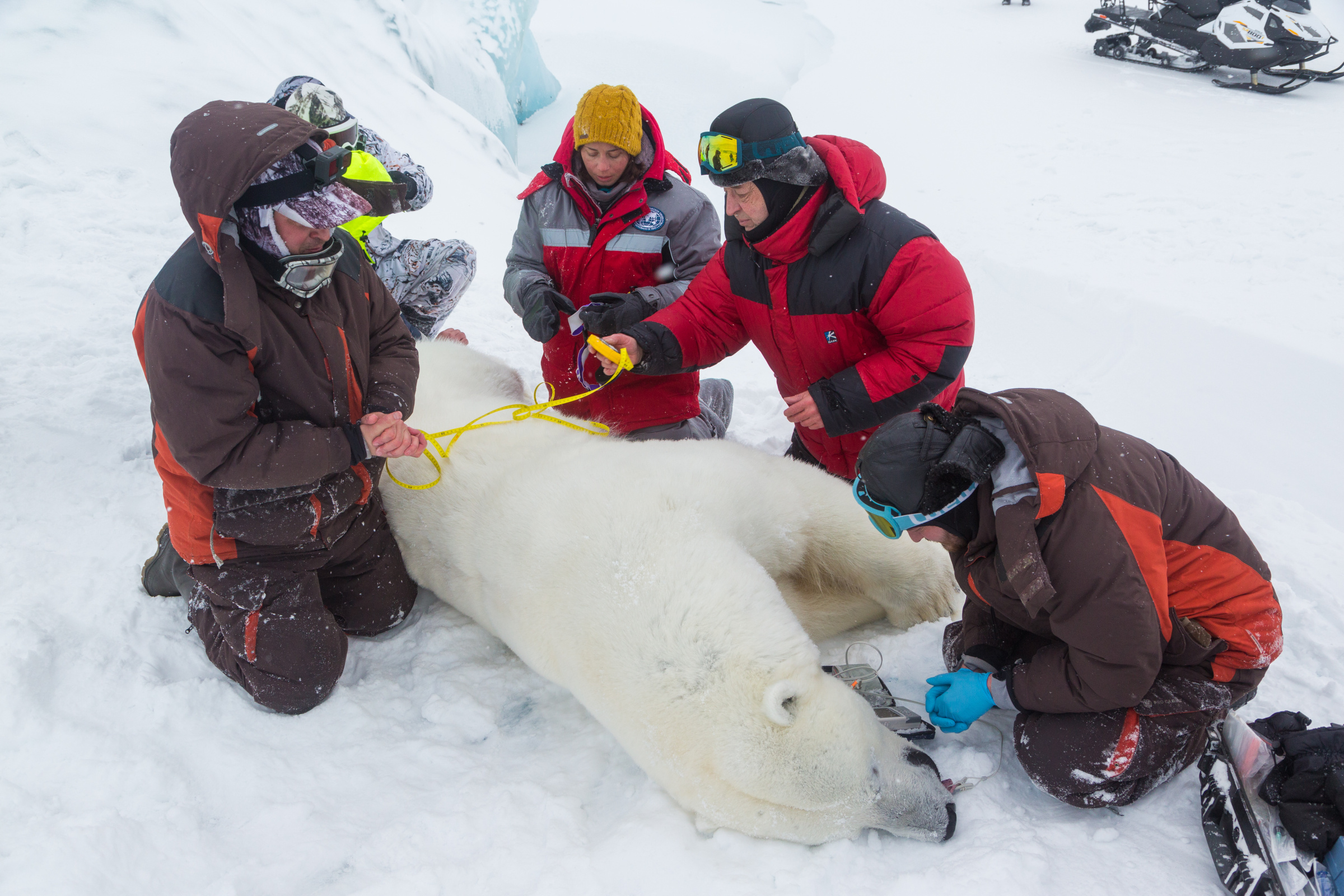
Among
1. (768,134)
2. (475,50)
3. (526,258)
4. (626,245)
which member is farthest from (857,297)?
(475,50)

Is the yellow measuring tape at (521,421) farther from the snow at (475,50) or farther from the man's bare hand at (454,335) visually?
the snow at (475,50)

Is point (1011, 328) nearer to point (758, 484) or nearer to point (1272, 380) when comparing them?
point (1272, 380)

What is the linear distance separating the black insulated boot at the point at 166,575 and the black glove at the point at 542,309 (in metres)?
1.67

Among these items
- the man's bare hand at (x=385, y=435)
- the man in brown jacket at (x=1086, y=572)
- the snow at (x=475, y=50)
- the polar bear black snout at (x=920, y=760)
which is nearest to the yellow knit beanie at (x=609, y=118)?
the man's bare hand at (x=385, y=435)

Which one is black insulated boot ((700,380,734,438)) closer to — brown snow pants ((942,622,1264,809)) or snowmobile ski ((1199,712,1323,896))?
brown snow pants ((942,622,1264,809))

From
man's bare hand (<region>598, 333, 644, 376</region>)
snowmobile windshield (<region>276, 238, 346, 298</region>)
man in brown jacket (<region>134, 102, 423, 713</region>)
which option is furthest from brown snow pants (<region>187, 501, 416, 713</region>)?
man's bare hand (<region>598, 333, 644, 376</region>)

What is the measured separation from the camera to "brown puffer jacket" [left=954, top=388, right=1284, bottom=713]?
1.78 m

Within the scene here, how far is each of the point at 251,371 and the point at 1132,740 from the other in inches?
104

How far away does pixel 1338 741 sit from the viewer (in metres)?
1.87

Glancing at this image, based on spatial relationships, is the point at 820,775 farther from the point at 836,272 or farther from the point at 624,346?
the point at 624,346

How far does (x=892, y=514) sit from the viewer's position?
1901mm

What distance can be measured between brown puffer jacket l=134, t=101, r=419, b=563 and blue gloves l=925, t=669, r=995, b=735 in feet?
6.48

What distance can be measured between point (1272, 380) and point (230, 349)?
5.17 metres

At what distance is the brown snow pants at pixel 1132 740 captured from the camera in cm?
198
